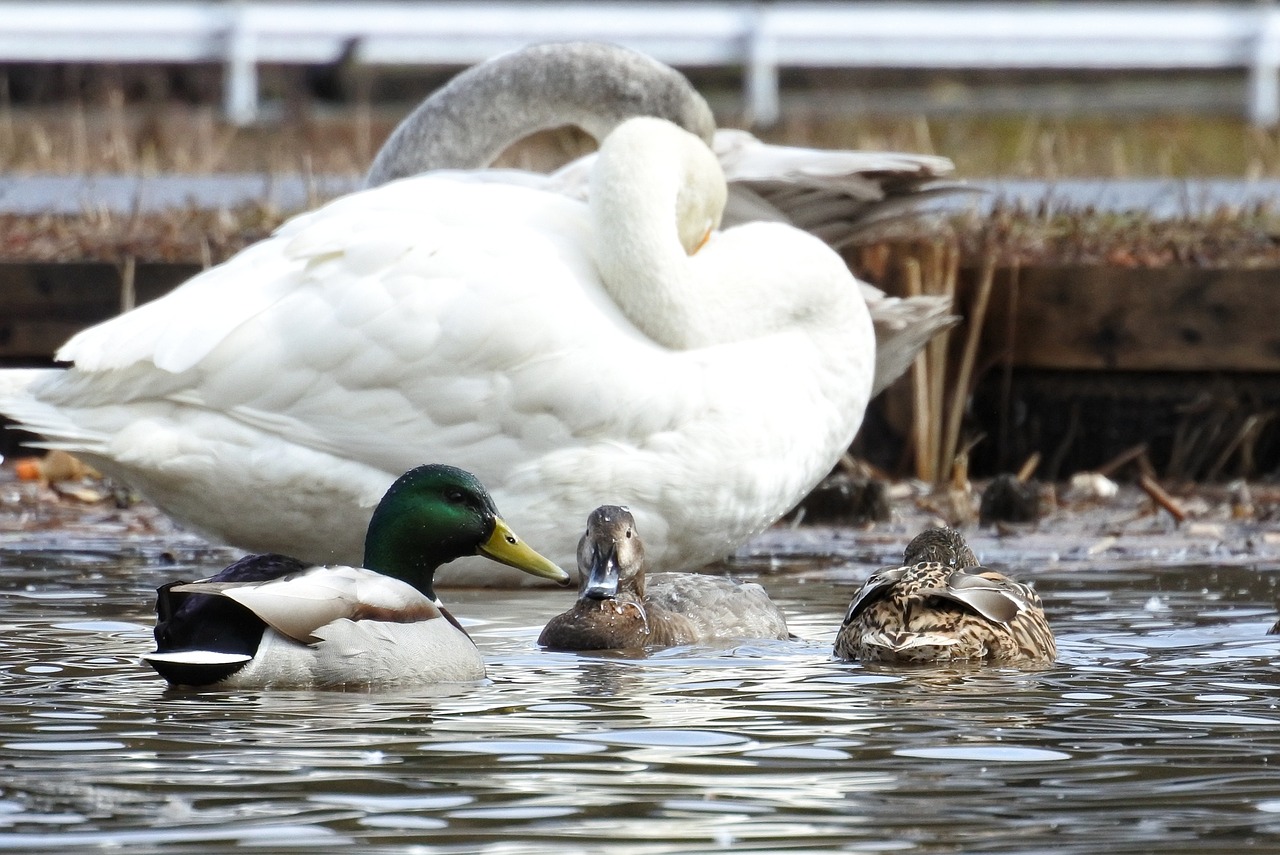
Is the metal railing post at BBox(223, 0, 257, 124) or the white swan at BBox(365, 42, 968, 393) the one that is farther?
the metal railing post at BBox(223, 0, 257, 124)

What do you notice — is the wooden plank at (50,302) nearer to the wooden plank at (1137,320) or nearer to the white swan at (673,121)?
the white swan at (673,121)

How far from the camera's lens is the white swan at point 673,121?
324 inches

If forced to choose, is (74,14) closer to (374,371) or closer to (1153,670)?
(374,371)

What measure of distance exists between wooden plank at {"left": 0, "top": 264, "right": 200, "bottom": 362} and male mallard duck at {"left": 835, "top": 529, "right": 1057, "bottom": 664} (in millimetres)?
4650

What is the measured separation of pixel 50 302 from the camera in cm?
962

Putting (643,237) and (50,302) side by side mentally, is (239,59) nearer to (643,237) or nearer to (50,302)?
(50,302)

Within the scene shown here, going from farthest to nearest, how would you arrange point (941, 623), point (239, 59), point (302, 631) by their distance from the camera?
point (239, 59) < point (941, 623) < point (302, 631)

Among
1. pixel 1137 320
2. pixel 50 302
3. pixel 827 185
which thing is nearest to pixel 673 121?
pixel 827 185

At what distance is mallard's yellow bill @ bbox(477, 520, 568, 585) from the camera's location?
6.10 metres

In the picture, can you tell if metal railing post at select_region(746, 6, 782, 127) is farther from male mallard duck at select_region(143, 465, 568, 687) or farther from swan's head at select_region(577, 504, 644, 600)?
male mallard duck at select_region(143, 465, 568, 687)

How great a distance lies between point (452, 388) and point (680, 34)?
45.7 feet

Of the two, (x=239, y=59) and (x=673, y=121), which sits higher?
(x=239, y=59)

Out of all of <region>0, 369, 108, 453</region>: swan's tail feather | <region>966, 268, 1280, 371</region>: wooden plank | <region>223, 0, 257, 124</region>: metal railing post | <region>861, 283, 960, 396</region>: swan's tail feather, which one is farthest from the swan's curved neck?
<region>223, 0, 257, 124</region>: metal railing post

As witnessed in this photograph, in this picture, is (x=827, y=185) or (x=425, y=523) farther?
(x=827, y=185)
